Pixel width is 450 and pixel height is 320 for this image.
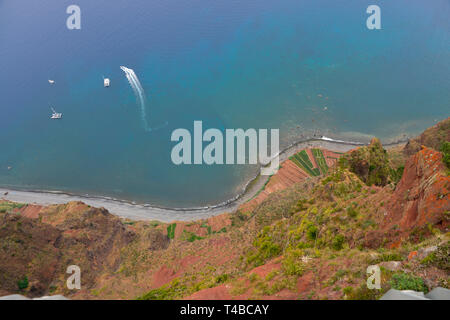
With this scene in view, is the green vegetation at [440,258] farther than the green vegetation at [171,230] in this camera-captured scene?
No

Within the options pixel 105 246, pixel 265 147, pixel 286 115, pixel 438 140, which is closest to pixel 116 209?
pixel 105 246

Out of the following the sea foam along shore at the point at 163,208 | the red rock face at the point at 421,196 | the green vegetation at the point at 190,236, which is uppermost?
the red rock face at the point at 421,196

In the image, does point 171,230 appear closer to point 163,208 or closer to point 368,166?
point 163,208

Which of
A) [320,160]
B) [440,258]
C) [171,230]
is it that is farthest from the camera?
[320,160]

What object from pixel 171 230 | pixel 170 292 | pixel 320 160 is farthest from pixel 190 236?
pixel 320 160

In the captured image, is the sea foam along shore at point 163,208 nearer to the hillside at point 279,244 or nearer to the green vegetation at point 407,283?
the hillside at point 279,244

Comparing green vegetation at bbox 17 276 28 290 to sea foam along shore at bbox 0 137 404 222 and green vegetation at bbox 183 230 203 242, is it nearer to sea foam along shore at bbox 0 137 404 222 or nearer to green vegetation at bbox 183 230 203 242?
green vegetation at bbox 183 230 203 242

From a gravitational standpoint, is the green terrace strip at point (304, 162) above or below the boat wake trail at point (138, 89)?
below

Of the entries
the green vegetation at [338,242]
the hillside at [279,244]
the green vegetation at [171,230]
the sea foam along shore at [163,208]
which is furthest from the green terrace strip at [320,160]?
the green vegetation at [338,242]
